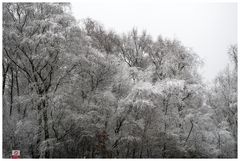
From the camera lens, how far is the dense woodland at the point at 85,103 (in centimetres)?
1648

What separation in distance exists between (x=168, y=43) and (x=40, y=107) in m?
13.1

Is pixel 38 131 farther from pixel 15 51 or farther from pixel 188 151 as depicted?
pixel 188 151

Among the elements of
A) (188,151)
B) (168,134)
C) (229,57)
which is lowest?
(188,151)

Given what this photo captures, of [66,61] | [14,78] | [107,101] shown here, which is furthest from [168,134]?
[14,78]

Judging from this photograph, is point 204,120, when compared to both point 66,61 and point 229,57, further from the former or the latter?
point 66,61

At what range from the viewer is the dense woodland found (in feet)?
54.1

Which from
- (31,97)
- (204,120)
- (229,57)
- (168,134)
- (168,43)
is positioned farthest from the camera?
(229,57)

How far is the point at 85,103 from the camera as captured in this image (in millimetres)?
17297

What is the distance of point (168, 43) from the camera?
83.4 feet

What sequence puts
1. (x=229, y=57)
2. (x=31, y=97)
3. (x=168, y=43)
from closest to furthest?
Result: (x=31, y=97), (x=168, y=43), (x=229, y=57)

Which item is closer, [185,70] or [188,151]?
[188,151]

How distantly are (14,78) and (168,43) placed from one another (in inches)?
497

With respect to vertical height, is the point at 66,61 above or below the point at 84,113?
above

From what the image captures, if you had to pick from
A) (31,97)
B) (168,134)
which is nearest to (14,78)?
(31,97)
